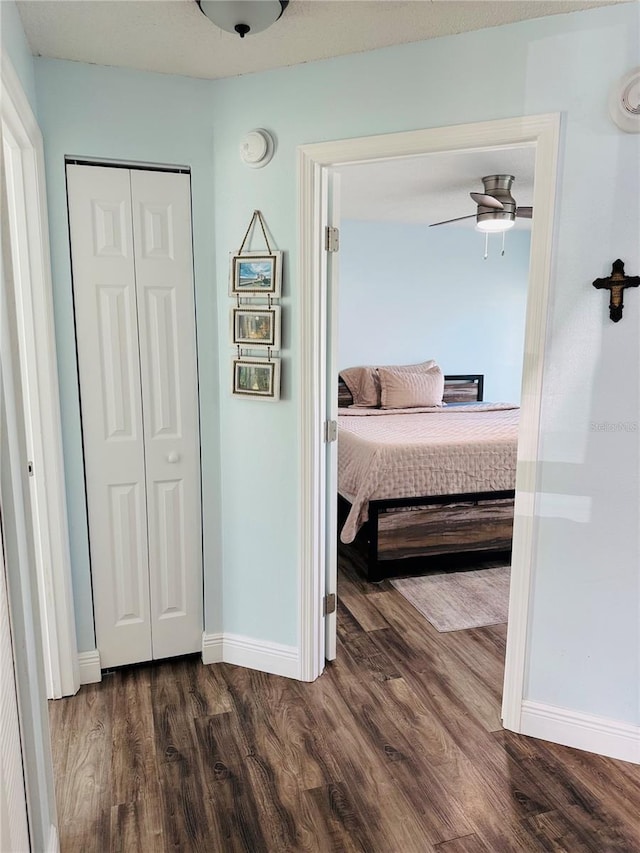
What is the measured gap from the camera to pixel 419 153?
6.80ft

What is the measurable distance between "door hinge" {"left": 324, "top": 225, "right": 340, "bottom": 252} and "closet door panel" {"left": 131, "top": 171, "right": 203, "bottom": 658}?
551 millimetres

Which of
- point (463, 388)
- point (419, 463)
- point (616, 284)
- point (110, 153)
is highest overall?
point (110, 153)

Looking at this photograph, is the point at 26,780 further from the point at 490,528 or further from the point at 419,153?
the point at 490,528

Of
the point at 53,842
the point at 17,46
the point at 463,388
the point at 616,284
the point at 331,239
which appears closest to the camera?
the point at 53,842

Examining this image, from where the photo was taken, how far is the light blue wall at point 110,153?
7.13ft

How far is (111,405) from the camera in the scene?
240 cm

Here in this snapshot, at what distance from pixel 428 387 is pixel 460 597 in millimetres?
2436

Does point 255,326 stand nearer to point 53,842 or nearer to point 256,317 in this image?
point 256,317

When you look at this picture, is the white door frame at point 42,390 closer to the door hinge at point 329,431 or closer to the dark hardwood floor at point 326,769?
the dark hardwood floor at point 326,769

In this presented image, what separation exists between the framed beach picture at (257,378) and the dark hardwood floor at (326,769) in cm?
121

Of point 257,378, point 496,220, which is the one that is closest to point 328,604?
point 257,378

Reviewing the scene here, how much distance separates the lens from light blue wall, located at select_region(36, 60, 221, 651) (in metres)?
2.17

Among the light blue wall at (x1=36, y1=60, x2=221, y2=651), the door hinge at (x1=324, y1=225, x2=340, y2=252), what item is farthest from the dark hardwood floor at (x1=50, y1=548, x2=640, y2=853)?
the door hinge at (x1=324, y1=225, x2=340, y2=252)

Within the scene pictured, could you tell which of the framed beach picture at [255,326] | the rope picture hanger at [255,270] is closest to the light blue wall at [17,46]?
the rope picture hanger at [255,270]
